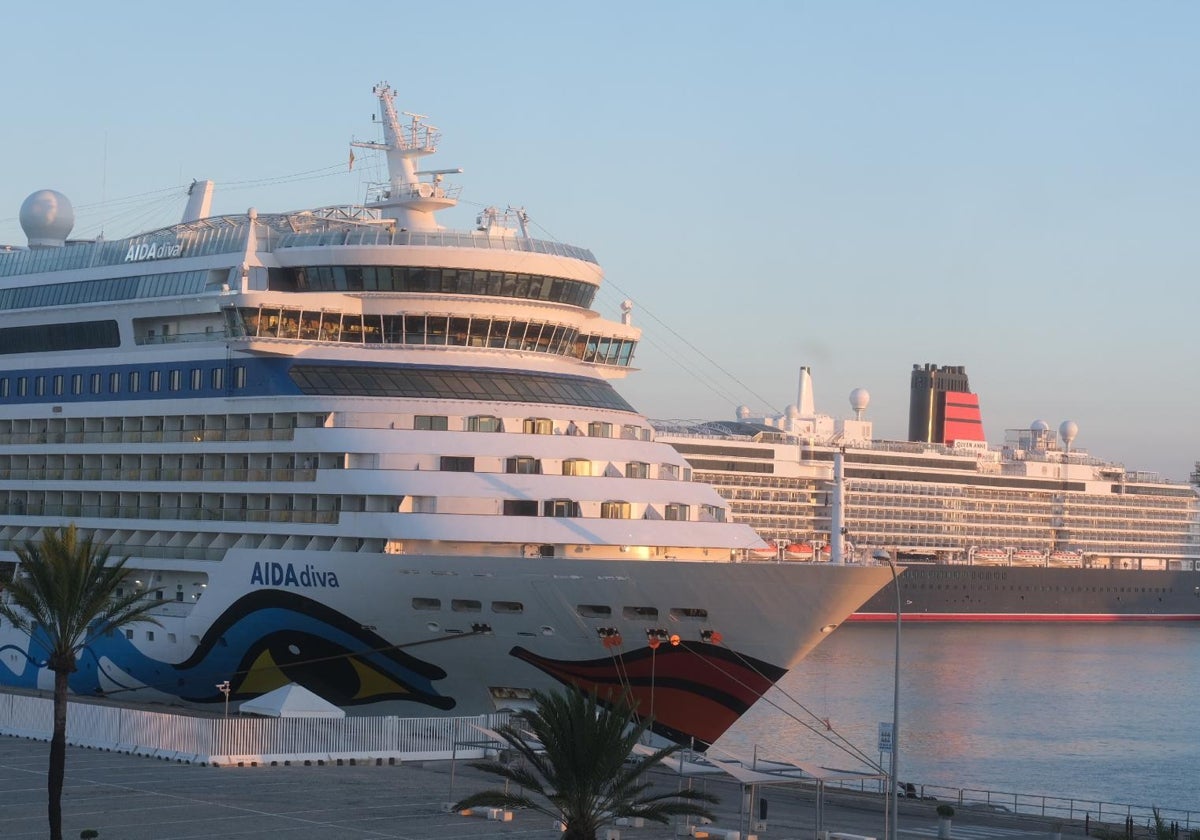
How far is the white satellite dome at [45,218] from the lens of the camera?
50312 millimetres

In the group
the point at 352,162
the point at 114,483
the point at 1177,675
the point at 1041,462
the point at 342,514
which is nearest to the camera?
the point at 342,514

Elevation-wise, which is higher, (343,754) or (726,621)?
(726,621)

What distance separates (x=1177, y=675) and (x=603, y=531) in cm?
5703

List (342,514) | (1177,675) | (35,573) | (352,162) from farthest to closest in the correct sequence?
(1177,675)
(352,162)
(342,514)
(35,573)

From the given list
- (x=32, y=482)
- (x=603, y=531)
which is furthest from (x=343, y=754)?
(x=32, y=482)

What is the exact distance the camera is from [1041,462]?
480 ft

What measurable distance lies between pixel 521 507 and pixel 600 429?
3454 mm

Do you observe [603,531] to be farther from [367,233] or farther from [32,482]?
[32,482]

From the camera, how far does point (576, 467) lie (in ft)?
118

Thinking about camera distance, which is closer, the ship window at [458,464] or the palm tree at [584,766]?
the palm tree at [584,766]

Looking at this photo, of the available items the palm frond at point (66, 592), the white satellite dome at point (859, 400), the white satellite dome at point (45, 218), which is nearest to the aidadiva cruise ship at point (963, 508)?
the white satellite dome at point (859, 400)

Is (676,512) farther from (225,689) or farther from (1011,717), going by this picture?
(1011,717)

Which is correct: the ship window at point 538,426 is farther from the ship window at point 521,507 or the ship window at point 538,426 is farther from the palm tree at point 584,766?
the palm tree at point 584,766

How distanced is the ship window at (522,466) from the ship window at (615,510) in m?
1.57
